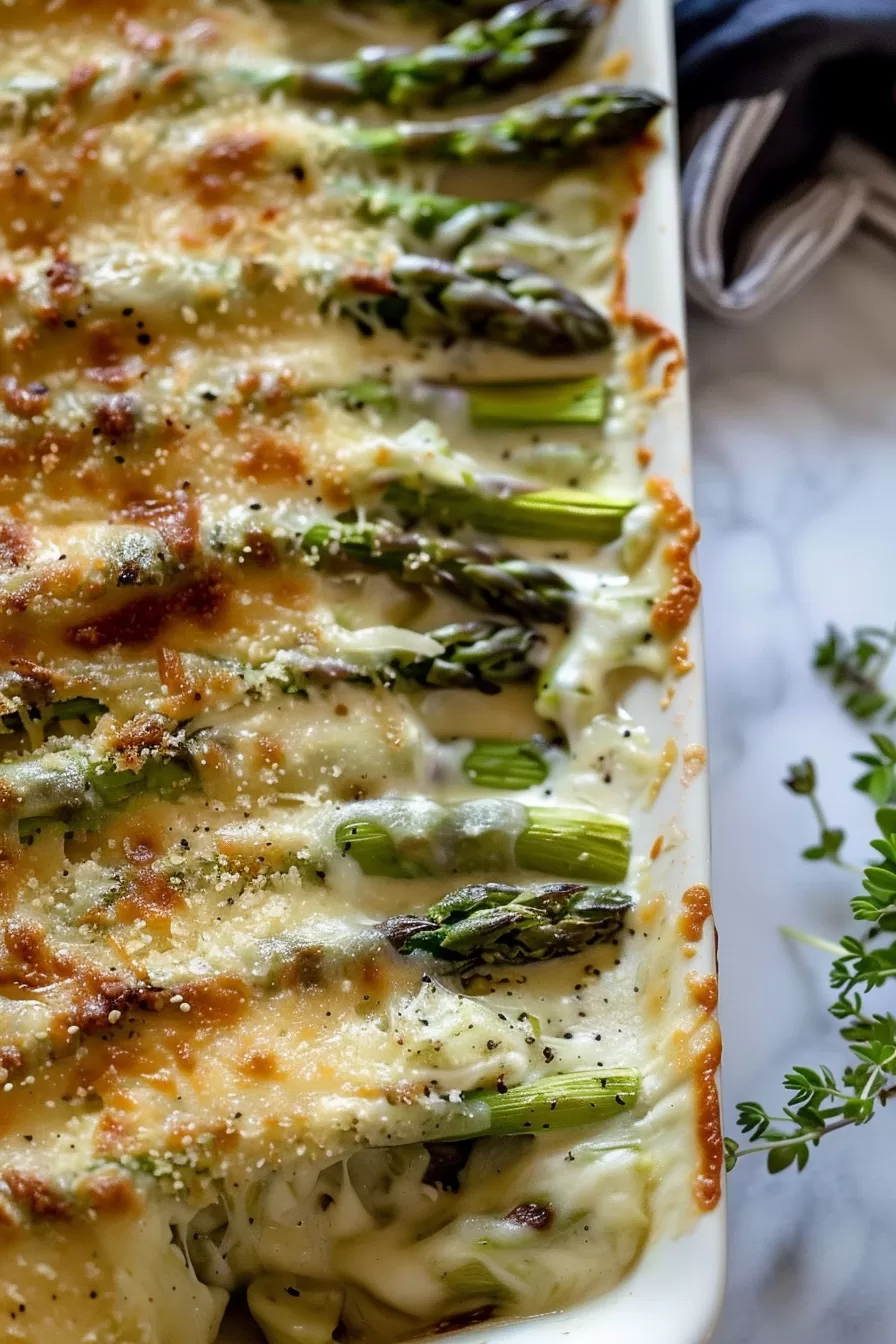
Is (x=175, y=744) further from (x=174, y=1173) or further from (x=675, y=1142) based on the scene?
(x=675, y=1142)

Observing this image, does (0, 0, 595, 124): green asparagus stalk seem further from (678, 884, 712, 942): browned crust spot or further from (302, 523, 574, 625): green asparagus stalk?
(678, 884, 712, 942): browned crust spot

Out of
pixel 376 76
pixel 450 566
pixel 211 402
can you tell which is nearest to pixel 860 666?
pixel 450 566

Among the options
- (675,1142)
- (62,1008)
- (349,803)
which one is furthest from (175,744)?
(675,1142)

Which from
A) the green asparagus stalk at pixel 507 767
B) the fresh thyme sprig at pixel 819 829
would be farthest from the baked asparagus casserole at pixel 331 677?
the fresh thyme sprig at pixel 819 829

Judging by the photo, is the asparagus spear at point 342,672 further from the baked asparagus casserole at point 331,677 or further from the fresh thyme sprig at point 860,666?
the fresh thyme sprig at point 860,666

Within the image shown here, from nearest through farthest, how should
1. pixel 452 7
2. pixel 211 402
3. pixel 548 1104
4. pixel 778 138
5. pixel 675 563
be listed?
pixel 548 1104 < pixel 675 563 < pixel 211 402 < pixel 452 7 < pixel 778 138

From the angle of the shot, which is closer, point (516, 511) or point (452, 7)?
point (516, 511)

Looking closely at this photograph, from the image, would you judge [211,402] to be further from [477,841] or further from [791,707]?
[791,707]
